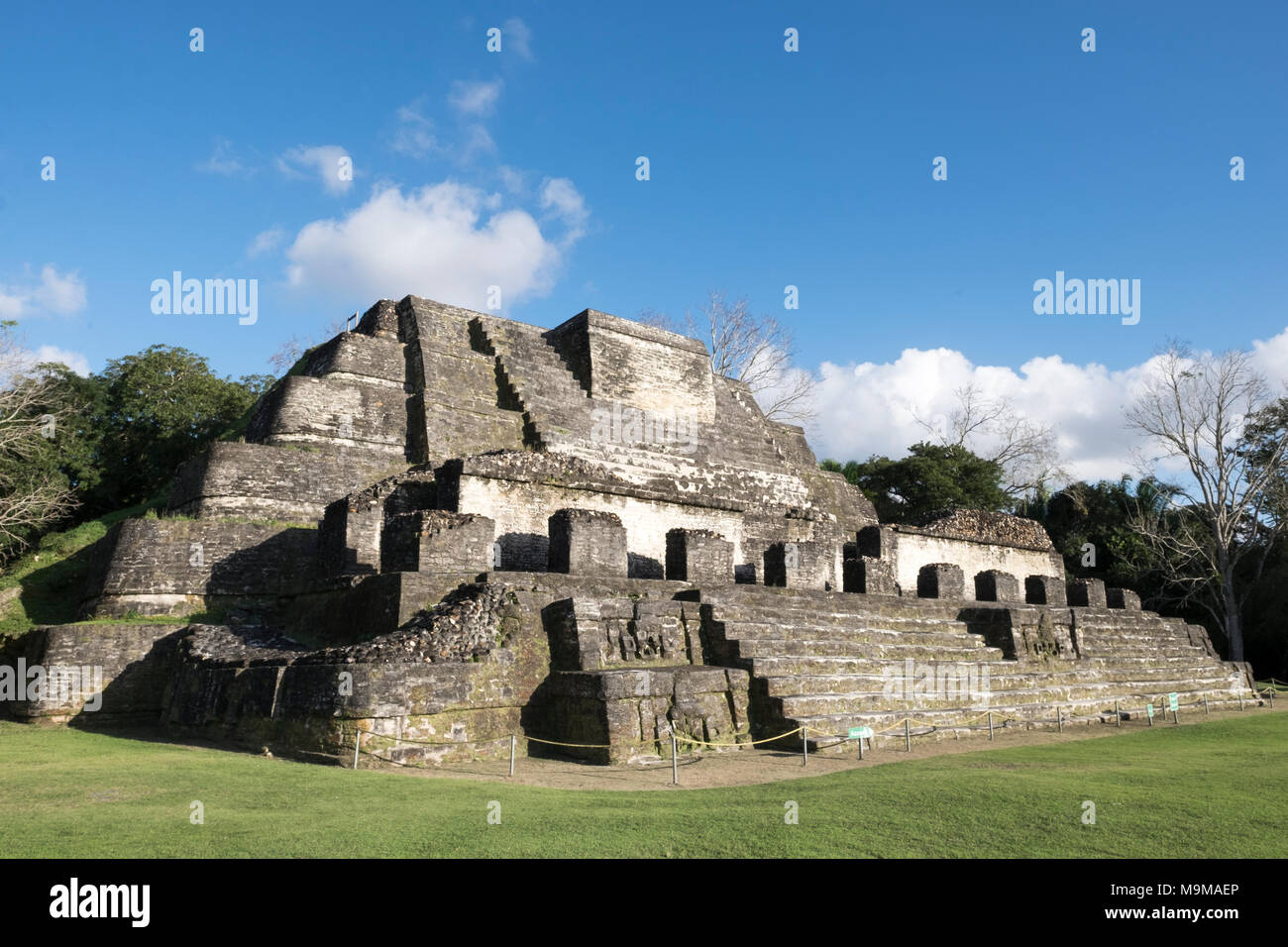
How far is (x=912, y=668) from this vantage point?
11.2 m

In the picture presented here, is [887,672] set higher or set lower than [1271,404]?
lower

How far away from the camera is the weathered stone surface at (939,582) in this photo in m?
15.0

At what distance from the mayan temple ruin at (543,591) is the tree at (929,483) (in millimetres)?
5910

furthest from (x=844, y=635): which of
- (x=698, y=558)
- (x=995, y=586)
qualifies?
(x=995, y=586)

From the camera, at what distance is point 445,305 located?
19203 millimetres

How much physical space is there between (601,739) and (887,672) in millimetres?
4336

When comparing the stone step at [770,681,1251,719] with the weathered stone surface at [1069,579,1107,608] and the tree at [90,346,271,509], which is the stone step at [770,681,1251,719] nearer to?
the weathered stone surface at [1069,579,1107,608]

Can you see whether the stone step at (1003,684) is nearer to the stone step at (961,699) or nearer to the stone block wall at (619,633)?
the stone step at (961,699)

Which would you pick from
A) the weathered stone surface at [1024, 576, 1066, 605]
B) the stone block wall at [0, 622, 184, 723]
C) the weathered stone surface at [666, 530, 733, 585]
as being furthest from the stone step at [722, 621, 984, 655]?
the stone block wall at [0, 622, 184, 723]

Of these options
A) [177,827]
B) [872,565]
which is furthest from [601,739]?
[872,565]

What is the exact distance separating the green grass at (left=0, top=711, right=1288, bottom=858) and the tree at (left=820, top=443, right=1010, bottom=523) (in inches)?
772

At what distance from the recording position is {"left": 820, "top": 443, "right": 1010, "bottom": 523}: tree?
27125 mm
